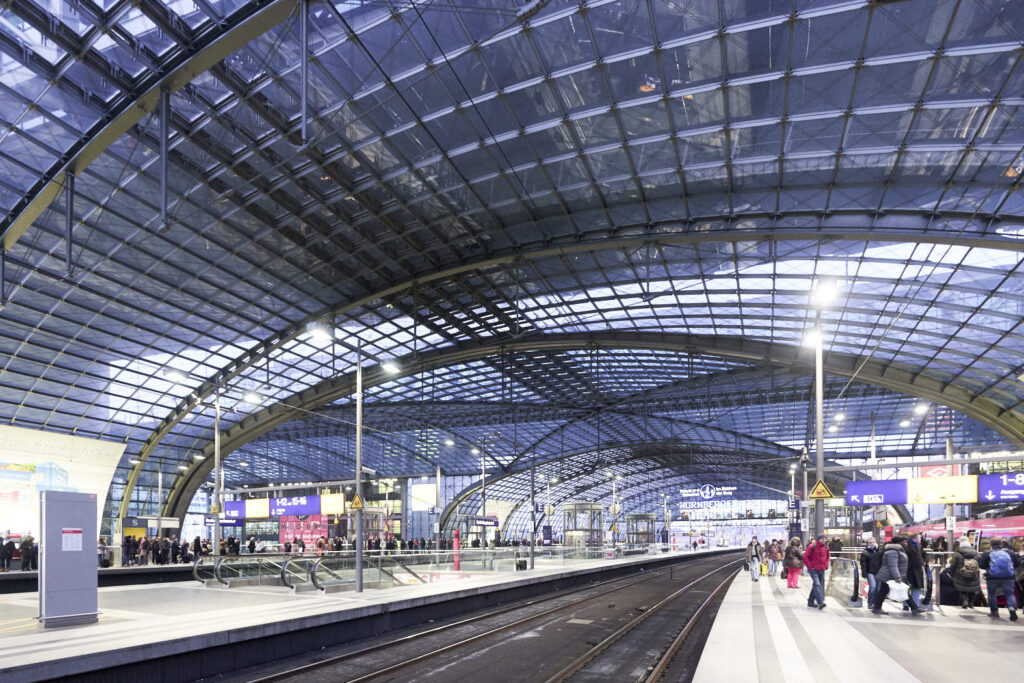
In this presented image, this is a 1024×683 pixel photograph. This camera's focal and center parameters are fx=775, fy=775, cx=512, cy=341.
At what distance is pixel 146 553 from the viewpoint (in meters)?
42.0

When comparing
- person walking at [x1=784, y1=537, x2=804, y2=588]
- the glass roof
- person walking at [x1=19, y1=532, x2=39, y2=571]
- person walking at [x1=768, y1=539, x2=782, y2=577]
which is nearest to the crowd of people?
person walking at [x1=784, y1=537, x2=804, y2=588]

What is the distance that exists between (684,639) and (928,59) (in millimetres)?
17012

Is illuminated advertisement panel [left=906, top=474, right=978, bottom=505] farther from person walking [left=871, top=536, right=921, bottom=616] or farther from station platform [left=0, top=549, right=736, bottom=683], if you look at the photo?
station platform [left=0, top=549, right=736, bottom=683]

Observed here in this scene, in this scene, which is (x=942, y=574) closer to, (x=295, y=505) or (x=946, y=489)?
(x=946, y=489)

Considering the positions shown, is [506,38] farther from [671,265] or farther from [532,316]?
[532,316]

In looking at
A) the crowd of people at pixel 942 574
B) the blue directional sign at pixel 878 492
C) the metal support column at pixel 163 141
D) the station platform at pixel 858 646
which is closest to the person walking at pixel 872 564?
the crowd of people at pixel 942 574

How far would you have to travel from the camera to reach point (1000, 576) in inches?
618

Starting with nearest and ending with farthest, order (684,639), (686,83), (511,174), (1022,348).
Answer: (684,639) → (686,83) → (511,174) → (1022,348)

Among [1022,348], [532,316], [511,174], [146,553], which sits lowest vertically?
[146,553]

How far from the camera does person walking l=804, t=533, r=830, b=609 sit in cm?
1797

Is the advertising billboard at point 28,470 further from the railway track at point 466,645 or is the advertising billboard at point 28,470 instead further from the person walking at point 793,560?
the person walking at point 793,560

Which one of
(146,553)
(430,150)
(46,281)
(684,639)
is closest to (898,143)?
(430,150)

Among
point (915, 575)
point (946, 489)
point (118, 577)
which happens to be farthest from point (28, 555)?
point (946, 489)

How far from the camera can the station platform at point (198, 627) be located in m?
11.9
